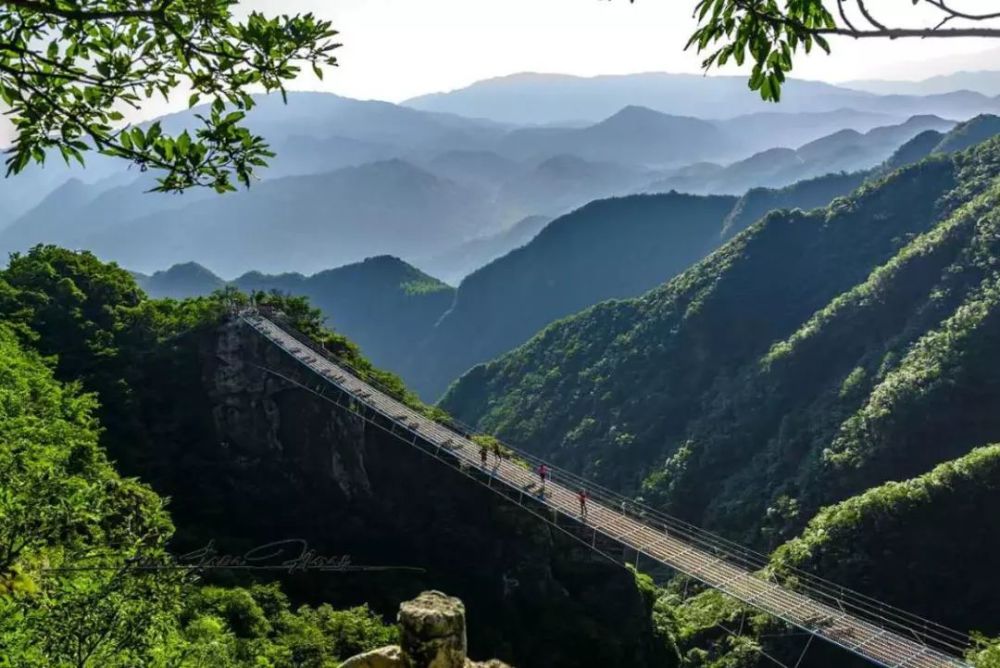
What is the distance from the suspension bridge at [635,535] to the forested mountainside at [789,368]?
11.7 meters

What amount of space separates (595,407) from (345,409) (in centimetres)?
3476

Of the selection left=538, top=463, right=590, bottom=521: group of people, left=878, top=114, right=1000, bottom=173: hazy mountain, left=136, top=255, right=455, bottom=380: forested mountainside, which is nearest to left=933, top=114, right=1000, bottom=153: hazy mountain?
left=878, top=114, right=1000, bottom=173: hazy mountain

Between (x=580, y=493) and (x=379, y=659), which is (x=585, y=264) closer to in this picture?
(x=580, y=493)

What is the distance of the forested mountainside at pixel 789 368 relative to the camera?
33.9 metres

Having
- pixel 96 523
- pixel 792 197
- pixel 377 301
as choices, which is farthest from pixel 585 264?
pixel 96 523

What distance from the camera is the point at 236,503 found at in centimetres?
2302

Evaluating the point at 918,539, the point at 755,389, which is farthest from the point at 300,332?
the point at 755,389

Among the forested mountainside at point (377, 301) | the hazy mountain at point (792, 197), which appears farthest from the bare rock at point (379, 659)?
the hazy mountain at point (792, 197)

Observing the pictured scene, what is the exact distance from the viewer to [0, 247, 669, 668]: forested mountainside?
10.8 metres

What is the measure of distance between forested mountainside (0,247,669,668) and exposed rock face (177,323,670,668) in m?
0.05

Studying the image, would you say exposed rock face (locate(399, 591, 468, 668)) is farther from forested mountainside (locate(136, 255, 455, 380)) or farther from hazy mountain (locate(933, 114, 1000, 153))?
forested mountainside (locate(136, 255, 455, 380))

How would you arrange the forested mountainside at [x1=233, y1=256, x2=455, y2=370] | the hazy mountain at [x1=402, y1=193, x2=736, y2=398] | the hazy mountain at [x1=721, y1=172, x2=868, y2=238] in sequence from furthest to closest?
the forested mountainside at [x1=233, y1=256, x2=455, y2=370] < the hazy mountain at [x1=402, y1=193, x2=736, y2=398] < the hazy mountain at [x1=721, y1=172, x2=868, y2=238]

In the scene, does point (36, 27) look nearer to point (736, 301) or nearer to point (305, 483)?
point (305, 483)

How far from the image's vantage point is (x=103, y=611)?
6.92 m
